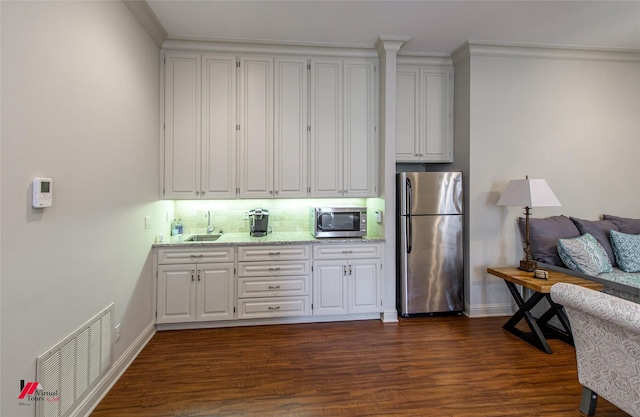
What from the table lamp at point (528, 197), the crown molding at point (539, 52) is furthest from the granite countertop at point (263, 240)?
the crown molding at point (539, 52)

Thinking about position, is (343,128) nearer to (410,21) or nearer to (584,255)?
(410,21)

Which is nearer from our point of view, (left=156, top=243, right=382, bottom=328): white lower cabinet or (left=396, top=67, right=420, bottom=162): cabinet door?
(left=156, top=243, right=382, bottom=328): white lower cabinet

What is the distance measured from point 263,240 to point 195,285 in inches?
31.7

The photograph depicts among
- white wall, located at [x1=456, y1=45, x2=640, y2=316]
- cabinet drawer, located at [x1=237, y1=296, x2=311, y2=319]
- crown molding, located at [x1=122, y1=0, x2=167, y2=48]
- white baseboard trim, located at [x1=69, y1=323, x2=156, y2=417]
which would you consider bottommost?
white baseboard trim, located at [x1=69, y1=323, x2=156, y2=417]

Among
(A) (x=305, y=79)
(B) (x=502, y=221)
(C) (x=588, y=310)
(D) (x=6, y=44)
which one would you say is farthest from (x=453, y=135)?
(D) (x=6, y=44)

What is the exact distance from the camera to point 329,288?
3320 millimetres

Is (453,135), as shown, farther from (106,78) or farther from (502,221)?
(106,78)

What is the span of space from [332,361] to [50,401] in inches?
71.1

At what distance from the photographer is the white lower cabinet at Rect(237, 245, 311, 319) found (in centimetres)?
320

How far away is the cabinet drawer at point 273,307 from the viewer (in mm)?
3201

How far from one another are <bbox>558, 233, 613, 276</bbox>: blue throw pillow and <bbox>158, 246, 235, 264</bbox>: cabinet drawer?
132 inches

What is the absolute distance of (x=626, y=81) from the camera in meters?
3.70

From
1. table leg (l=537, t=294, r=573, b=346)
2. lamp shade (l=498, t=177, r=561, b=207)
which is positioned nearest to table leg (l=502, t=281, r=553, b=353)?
table leg (l=537, t=294, r=573, b=346)

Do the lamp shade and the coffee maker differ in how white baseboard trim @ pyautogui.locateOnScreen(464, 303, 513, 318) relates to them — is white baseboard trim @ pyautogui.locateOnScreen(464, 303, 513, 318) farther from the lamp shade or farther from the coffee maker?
the coffee maker
